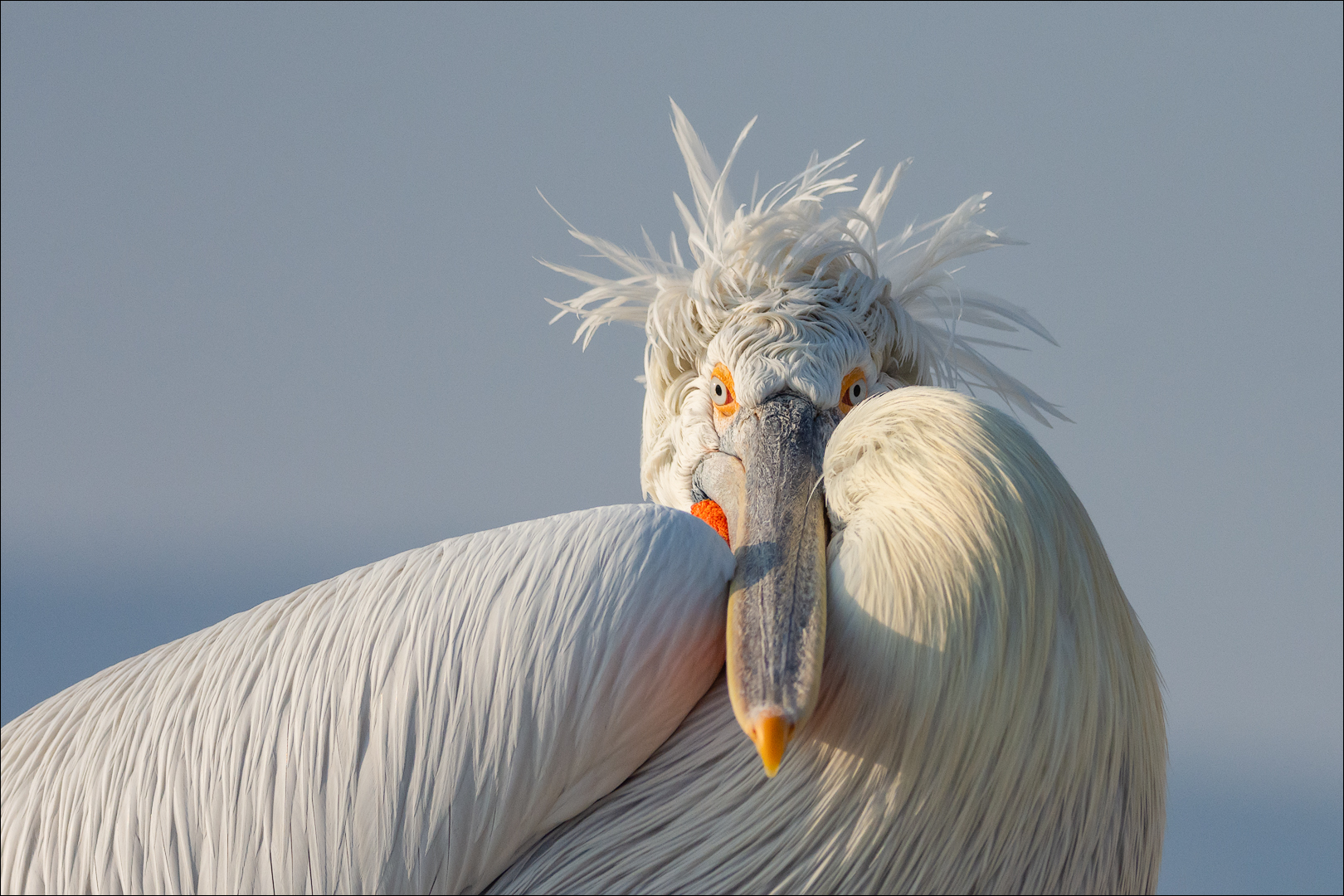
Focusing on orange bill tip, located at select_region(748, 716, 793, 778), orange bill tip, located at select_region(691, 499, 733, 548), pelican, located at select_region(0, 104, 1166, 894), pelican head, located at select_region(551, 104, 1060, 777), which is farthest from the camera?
orange bill tip, located at select_region(691, 499, 733, 548)

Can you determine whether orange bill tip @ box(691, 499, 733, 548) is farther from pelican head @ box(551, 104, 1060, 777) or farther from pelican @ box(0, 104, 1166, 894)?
pelican @ box(0, 104, 1166, 894)

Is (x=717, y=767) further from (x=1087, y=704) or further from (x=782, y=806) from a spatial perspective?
(x=1087, y=704)

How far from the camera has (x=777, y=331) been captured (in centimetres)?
237

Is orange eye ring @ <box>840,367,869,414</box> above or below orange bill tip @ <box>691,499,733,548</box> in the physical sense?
above

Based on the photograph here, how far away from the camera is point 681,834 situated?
1586 mm

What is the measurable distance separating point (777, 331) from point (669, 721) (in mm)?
962

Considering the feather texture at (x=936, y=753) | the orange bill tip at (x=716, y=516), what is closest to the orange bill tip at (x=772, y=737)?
the feather texture at (x=936, y=753)

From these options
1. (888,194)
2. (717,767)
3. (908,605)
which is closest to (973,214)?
(888,194)

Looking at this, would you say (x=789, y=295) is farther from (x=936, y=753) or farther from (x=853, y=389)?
(x=936, y=753)

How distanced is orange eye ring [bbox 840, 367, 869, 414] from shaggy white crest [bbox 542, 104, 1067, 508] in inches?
2.0

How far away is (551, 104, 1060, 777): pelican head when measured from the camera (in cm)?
222

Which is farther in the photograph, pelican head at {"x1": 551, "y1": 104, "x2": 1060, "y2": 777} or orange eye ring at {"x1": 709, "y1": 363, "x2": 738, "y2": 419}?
orange eye ring at {"x1": 709, "y1": 363, "x2": 738, "y2": 419}

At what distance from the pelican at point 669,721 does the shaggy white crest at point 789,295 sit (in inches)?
28.3

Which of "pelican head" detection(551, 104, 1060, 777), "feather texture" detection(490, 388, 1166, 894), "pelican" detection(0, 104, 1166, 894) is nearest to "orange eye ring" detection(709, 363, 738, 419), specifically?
"pelican head" detection(551, 104, 1060, 777)
